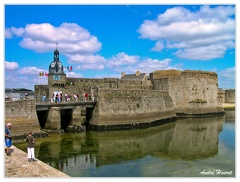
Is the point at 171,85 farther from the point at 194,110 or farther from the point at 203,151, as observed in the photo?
the point at 203,151

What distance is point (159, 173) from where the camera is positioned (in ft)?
38.6

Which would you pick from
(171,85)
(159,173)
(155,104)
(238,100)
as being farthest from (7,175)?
(171,85)

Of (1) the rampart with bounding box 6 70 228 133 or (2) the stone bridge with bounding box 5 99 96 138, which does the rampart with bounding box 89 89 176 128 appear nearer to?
(1) the rampart with bounding box 6 70 228 133

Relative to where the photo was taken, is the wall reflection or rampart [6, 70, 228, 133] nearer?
the wall reflection

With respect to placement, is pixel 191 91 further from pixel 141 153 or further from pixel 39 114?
pixel 141 153

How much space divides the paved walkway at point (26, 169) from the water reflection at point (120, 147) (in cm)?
286

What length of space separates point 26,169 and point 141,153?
26.5 feet

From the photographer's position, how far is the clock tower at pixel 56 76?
1100 inches

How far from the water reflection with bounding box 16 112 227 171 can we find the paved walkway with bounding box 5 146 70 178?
286 centimetres

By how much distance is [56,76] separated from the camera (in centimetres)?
2805

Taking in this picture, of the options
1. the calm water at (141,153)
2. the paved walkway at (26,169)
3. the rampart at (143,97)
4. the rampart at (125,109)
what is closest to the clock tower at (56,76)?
the rampart at (143,97)

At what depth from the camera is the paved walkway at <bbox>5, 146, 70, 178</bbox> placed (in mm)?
8492

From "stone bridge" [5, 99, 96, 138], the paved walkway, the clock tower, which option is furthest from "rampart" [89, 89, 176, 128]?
the paved walkway

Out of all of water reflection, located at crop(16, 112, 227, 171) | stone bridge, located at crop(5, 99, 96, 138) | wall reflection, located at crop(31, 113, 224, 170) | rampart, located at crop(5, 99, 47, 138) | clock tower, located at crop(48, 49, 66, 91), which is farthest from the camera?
clock tower, located at crop(48, 49, 66, 91)
